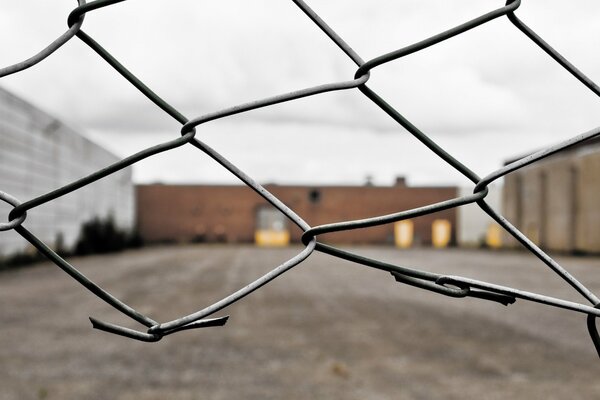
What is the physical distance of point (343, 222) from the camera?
1.86 feet

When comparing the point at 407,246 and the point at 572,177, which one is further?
the point at 407,246

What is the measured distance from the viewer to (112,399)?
441 cm

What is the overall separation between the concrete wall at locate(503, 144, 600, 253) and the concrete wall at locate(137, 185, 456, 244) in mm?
3749

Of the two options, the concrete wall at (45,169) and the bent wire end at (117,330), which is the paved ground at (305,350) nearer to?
the bent wire end at (117,330)

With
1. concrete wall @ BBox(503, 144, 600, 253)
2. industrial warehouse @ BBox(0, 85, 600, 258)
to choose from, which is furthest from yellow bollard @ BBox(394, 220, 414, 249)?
concrete wall @ BBox(503, 144, 600, 253)

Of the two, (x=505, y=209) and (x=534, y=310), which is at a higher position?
(x=505, y=209)

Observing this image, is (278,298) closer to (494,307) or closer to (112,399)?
(494,307)

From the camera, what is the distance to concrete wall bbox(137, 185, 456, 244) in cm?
3038

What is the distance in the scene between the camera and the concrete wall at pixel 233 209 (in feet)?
99.7

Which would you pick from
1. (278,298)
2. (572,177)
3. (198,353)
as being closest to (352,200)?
(572,177)

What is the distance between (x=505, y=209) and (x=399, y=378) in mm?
25843

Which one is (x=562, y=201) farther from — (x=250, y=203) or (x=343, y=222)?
(x=343, y=222)

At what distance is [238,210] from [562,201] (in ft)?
46.9

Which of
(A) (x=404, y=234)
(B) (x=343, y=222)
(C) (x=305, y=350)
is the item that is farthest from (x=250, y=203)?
(B) (x=343, y=222)
